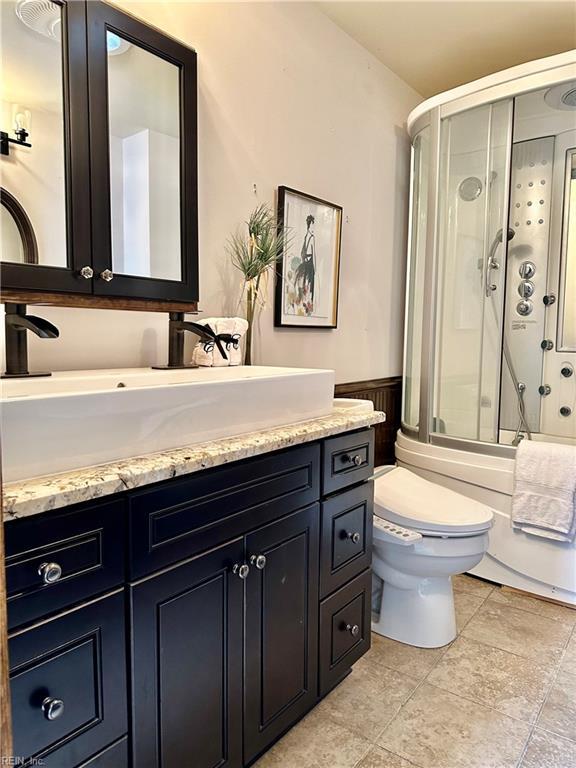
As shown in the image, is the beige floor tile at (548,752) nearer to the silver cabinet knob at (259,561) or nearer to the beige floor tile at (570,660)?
the beige floor tile at (570,660)

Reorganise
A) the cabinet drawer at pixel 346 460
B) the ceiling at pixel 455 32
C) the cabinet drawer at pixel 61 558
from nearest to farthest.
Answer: the cabinet drawer at pixel 61 558 < the cabinet drawer at pixel 346 460 < the ceiling at pixel 455 32

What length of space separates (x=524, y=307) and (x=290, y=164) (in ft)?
4.92

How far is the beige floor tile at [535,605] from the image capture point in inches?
80.7

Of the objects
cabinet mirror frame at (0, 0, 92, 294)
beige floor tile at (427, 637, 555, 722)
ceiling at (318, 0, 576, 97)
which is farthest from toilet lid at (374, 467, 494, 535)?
ceiling at (318, 0, 576, 97)

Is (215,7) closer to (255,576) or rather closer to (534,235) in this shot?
(255,576)

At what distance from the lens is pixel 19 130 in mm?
1166

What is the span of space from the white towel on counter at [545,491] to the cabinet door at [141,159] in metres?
1.57

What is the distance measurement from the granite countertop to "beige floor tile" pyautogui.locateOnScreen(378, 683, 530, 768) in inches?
34.6

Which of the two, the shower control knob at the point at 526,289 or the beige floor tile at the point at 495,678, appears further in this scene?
the shower control knob at the point at 526,289

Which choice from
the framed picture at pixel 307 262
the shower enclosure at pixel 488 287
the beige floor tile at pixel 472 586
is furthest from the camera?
the shower enclosure at pixel 488 287

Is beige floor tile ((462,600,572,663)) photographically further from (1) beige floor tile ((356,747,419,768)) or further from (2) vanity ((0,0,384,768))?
(1) beige floor tile ((356,747,419,768))

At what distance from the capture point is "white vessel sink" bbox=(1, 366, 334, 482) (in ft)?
2.64

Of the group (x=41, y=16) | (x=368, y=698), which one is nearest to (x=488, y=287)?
(x=368, y=698)

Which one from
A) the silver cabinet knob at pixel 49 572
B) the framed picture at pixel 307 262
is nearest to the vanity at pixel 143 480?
the silver cabinet knob at pixel 49 572
